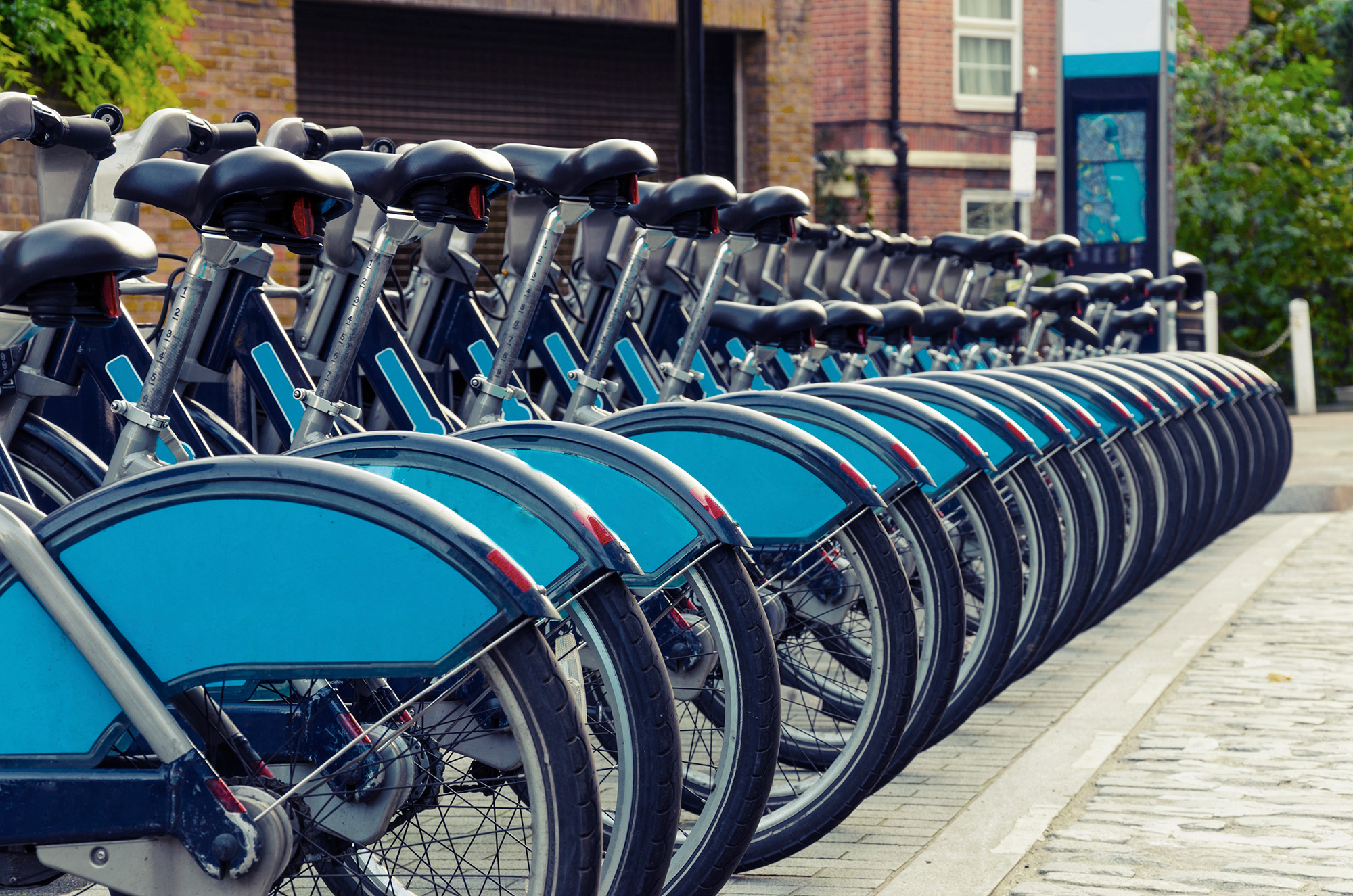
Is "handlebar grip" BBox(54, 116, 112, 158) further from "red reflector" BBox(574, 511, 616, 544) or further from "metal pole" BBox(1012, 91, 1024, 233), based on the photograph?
"metal pole" BBox(1012, 91, 1024, 233)

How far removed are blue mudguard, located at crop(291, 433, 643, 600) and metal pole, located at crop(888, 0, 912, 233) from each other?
20590 mm

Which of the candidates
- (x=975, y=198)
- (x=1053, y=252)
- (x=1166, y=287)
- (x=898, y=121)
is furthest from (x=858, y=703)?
(x=975, y=198)

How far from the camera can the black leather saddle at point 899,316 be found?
6.16 meters

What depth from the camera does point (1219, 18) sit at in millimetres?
26531

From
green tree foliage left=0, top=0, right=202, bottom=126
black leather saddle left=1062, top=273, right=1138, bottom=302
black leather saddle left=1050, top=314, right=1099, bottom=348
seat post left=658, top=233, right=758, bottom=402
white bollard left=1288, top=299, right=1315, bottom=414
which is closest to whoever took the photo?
seat post left=658, top=233, right=758, bottom=402

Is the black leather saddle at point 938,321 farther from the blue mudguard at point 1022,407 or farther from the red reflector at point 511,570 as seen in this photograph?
the red reflector at point 511,570

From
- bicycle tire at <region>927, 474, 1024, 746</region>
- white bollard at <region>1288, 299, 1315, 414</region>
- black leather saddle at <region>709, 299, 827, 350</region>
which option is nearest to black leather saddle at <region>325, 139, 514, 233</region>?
bicycle tire at <region>927, 474, 1024, 746</region>

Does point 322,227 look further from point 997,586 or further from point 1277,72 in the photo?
point 1277,72

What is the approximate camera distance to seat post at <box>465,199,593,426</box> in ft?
13.3

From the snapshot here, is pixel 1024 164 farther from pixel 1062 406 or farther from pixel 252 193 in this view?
pixel 252 193

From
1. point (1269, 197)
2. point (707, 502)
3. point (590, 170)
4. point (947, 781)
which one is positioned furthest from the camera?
point (1269, 197)

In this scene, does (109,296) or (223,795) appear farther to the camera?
(109,296)

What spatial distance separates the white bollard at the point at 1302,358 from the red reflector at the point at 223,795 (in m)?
19.9

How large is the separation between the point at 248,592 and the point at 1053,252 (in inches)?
277
